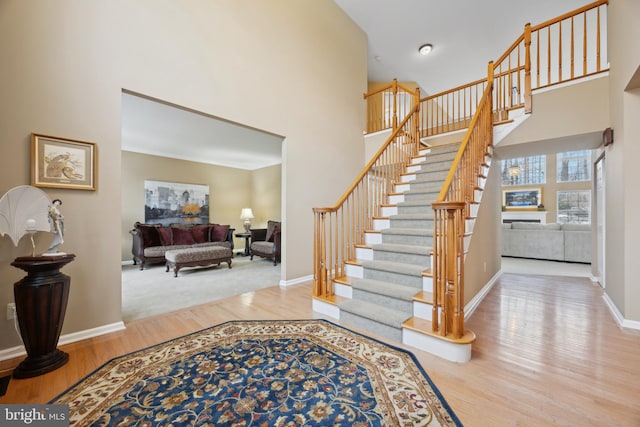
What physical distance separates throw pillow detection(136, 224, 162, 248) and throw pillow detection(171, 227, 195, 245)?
0.33 metres

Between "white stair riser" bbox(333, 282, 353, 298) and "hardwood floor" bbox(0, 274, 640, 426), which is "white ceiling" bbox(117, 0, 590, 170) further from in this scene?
"hardwood floor" bbox(0, 274, 640, 426)

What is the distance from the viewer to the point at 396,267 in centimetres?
266

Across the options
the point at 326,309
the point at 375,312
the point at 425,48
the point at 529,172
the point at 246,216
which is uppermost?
the point at 425,48

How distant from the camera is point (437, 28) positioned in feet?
18.1

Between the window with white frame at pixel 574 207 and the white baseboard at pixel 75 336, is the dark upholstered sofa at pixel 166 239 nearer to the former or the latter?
the white baseboard at pixel 75 336

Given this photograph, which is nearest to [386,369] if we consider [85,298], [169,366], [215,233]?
[169,366]

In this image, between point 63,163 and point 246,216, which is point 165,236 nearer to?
point 246,216

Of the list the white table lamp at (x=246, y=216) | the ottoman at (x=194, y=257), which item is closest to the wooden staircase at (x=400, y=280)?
the ottoman at (x=194, y=257)

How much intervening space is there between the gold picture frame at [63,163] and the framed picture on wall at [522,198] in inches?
464

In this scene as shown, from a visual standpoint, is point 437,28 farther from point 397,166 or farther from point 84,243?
point 84,243

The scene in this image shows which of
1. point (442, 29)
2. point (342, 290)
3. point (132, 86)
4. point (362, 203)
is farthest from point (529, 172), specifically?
point (132, 86)

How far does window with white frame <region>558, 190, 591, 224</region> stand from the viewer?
8.45m

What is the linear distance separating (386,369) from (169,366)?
1567 millimetres

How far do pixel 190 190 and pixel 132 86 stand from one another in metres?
5.09
